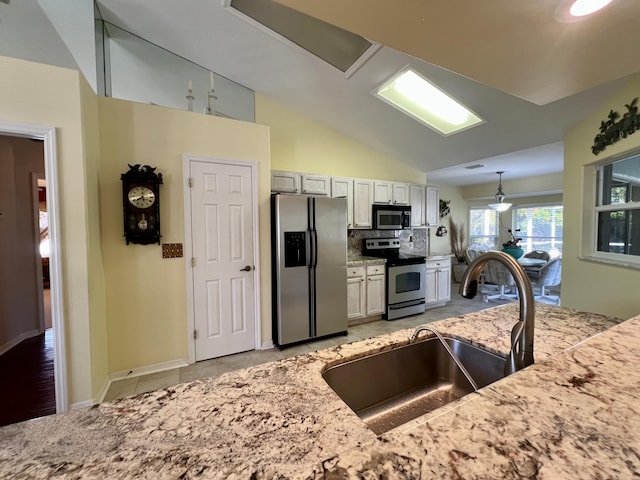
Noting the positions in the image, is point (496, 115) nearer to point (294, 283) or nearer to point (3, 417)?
point (294, 283)

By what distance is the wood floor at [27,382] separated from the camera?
2.05 metres

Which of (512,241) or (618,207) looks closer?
(618,207)

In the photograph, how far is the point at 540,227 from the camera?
6.06 metres

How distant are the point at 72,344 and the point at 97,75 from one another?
229cm

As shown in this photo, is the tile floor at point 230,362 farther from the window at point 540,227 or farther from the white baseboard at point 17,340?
the window at point 540,227

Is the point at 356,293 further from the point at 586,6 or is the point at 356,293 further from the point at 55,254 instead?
the point at 586,6

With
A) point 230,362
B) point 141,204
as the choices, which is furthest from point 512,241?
point 141,204

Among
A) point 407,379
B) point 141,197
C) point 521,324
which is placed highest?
point 141,197

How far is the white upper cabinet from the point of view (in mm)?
4305

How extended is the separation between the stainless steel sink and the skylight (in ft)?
9.41

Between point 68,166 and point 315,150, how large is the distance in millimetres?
2850

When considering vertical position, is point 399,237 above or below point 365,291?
above

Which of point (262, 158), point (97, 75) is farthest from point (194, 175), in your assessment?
point (97, 75)

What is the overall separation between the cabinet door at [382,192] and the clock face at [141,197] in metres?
2.99
